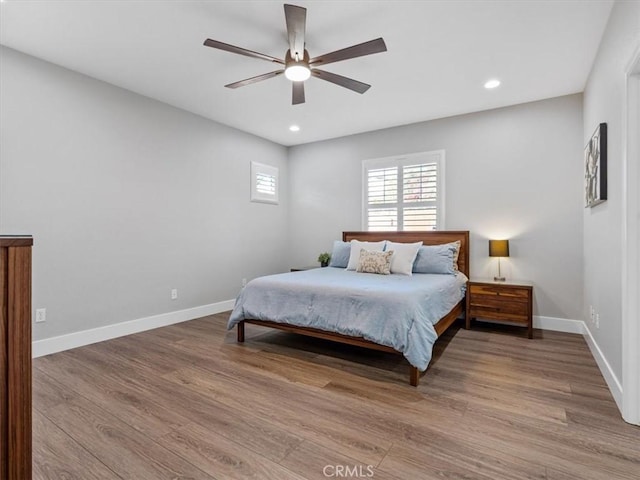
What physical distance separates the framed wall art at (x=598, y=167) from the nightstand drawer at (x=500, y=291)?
1.13 metres

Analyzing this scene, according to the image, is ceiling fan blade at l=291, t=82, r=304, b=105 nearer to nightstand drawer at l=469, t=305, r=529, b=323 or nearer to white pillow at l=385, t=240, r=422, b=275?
white pillow at l=385, t=240, r=422, b=275

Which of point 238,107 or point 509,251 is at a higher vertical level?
point 238,107

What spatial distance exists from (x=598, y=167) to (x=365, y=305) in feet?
7.28

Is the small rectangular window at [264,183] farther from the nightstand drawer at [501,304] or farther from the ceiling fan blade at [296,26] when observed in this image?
the nightstand drawer at [501,304]

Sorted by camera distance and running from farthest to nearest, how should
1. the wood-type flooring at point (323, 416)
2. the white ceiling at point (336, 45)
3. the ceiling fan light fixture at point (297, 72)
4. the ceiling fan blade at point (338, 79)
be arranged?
the ceiling fan blade at point (338, 79)
the ceiling fan light fixture at point (297, 72)
the white ceiling at point (336, 45)
the wood-type flooring at point (323, 416)

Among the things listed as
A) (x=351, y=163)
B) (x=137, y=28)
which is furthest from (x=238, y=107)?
(x=351, y=163)

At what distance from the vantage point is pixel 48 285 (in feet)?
10.5

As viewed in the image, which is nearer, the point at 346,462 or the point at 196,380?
the point at 346,462

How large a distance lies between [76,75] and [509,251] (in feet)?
17.4

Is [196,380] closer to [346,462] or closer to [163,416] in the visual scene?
[163,416]

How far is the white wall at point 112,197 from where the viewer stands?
3.09 meters

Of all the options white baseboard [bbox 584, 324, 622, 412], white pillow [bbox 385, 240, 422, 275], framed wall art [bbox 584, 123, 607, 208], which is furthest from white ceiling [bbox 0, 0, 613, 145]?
white baseboard [bbox 584, 324, 622, 412]

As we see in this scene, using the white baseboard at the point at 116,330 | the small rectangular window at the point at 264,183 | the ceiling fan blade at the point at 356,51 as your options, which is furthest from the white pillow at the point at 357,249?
the ceiling fan blade at the point at 356,51

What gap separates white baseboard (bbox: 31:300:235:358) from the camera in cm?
319
